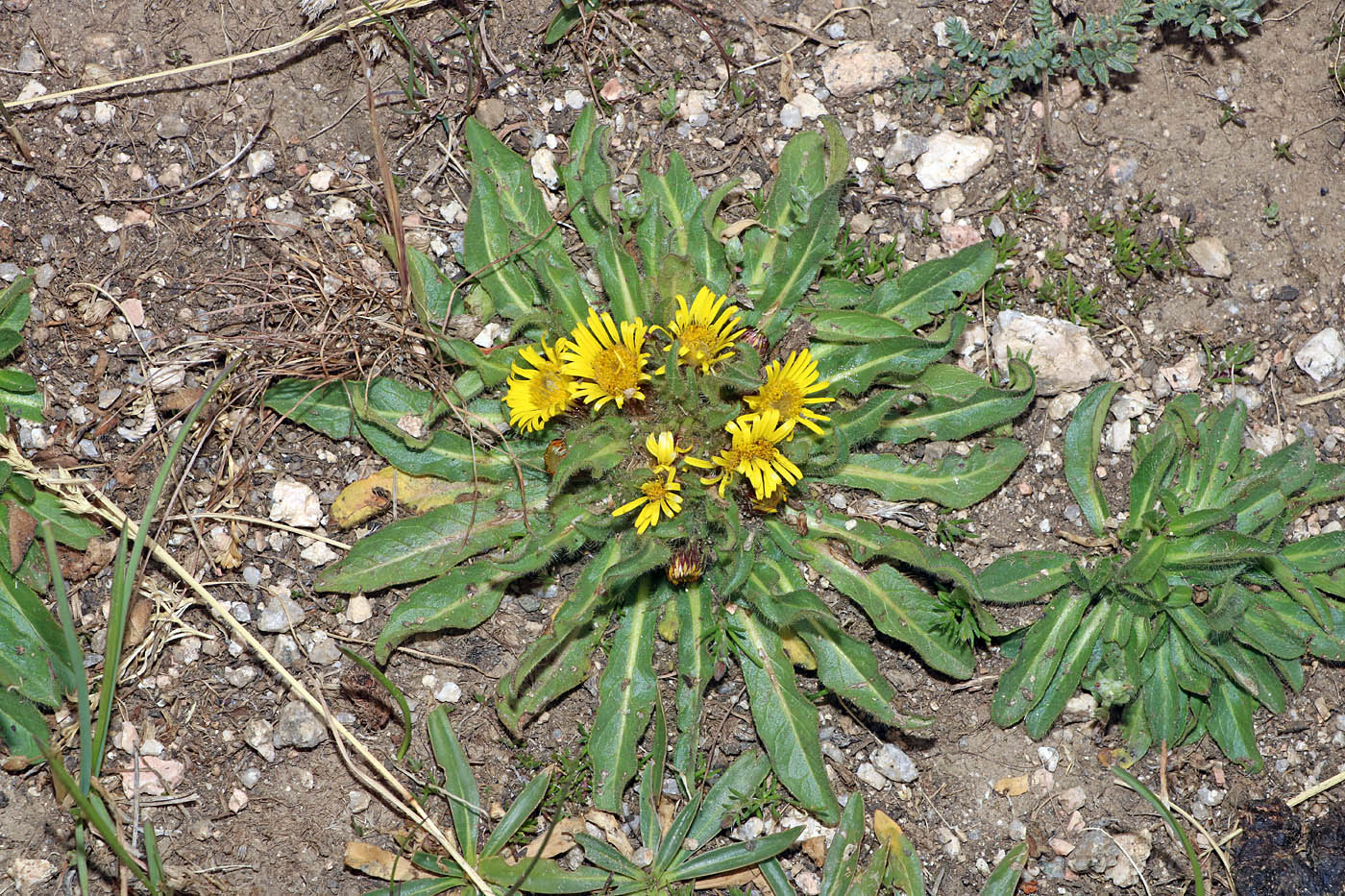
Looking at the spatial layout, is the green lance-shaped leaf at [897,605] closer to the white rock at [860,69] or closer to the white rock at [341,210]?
the white rock at [860,69]

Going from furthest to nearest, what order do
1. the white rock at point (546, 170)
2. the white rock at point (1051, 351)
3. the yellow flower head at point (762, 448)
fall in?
the white rock at point (546, 170) → the white rock at point (1051, 351) → the yellow flower head at point (762, 448)

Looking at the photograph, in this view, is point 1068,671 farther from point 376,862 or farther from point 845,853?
point 376,862

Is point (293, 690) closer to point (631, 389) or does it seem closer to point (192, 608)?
point (192, 608)

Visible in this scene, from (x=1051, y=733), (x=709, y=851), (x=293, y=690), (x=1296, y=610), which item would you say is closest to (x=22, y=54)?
(x=293, y=690)

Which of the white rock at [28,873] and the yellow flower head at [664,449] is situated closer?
the yellow flower head at [664,449]

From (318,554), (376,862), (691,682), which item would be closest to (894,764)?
(691,682)

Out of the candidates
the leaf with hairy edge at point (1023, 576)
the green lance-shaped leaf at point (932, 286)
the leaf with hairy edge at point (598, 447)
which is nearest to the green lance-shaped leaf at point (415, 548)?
the leaf with hairy edge at point (598, 447)

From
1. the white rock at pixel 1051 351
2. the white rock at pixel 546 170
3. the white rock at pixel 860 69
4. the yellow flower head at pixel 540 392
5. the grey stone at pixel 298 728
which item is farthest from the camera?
the white rock at pixel 860 69
